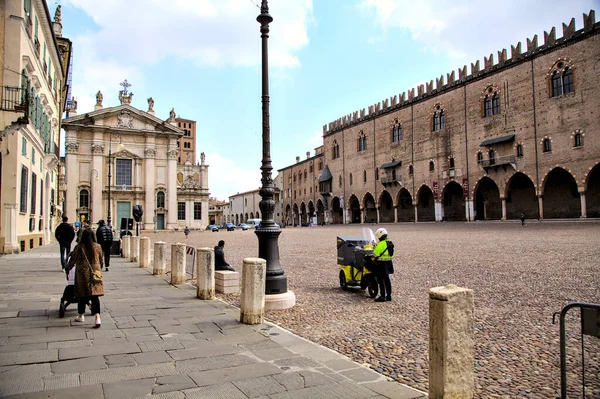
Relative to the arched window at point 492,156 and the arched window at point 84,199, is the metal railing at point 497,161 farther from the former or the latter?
the arched window at point 84,199

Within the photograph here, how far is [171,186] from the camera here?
191 ft

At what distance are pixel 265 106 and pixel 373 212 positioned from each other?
55.2 m

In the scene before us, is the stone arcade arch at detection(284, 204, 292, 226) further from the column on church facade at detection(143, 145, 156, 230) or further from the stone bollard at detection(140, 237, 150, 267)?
the stone bollard at detection(140, 237, 150, 267)

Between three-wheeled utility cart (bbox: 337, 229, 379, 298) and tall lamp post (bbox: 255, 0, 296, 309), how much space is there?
5.45 feet

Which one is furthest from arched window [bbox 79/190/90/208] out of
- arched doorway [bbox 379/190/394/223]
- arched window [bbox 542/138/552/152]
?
arched window [bbox 542/138/552/152]

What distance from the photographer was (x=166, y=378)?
403 centimetres

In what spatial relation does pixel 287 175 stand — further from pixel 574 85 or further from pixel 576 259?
pixel 576 259

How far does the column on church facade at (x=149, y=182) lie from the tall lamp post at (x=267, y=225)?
50673 millimetres

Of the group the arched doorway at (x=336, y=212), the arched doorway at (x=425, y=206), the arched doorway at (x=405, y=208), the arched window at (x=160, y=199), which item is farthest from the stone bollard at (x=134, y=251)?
the arched doorway at (x=336, y=212)

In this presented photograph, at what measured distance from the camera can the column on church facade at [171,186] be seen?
57594mm

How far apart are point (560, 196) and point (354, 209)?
30.4 meters

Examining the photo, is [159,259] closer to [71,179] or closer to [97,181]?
[97,181]

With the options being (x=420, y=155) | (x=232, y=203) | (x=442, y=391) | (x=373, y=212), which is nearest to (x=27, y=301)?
(x=442, y=391)

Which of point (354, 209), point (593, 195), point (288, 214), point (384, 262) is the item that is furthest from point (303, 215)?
point (384, 262)
